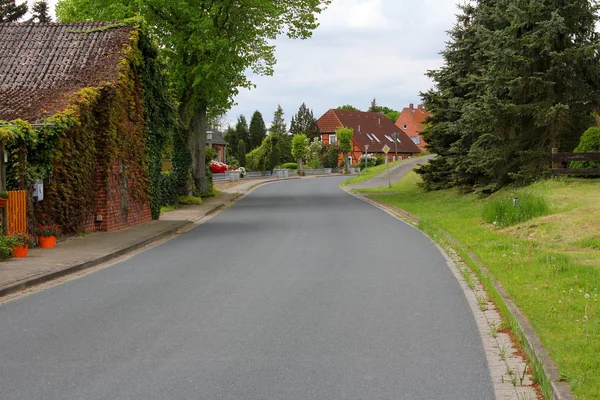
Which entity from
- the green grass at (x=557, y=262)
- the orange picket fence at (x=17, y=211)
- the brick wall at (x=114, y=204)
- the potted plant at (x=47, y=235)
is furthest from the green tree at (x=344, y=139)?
the orange picket fence at (x=17, y=211)

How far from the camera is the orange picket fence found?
47.7 feet

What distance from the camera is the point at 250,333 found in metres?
7.38

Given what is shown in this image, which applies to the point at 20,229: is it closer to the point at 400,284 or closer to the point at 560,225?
the point at 400,284

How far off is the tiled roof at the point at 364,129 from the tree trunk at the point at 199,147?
65277mm

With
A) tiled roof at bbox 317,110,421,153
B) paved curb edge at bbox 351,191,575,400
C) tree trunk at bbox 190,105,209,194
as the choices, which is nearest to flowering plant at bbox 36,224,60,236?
paved curb edge at bbox 351,191,575,400

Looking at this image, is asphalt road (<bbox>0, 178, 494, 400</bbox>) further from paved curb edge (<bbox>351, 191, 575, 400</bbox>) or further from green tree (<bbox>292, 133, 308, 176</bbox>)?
green tree (<bbox>292, 133, 308, 176</bbox>)

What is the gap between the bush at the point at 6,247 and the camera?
1291 cm

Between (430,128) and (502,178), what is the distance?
26.6 feet

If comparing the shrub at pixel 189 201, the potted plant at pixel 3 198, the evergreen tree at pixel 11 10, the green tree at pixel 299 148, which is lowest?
the shrub at pixel 189 201

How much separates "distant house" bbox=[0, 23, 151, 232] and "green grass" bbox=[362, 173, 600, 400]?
8.93 metres

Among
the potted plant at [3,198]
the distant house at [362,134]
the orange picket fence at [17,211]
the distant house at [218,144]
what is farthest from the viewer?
the distant house at [362,134]

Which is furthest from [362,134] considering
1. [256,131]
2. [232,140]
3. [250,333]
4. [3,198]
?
[250,333]

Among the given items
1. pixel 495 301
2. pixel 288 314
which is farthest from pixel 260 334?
pixel 495 301

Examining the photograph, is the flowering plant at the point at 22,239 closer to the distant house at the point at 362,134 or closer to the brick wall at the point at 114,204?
the brick wall at the point at 114,204
